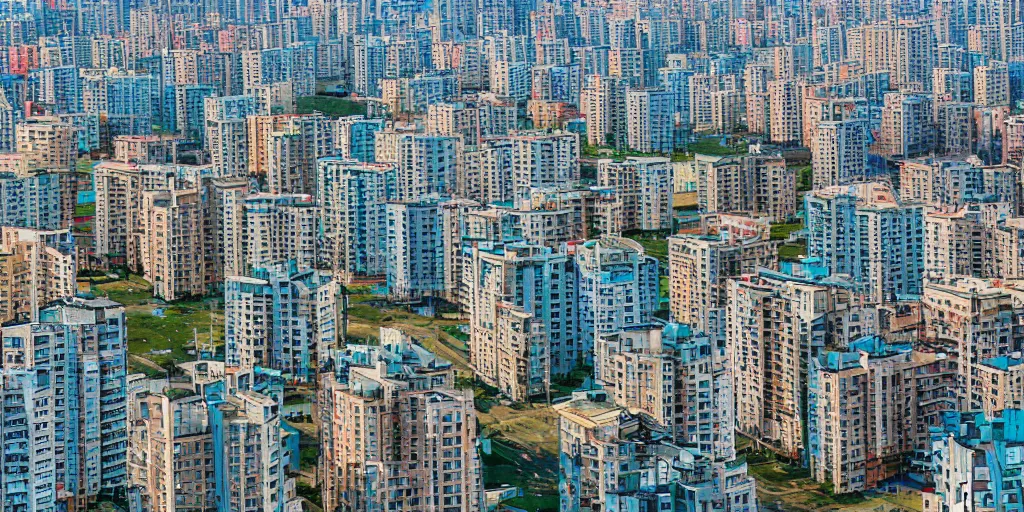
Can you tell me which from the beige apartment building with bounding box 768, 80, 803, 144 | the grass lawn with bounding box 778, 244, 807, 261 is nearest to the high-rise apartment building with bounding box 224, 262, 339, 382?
the grass lawn with bounding box 778, 244, 807, 261

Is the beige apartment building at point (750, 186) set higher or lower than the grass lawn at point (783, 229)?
higher

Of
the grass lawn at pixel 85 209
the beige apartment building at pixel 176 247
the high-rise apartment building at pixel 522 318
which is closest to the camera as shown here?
the high-rise apartment building at pixel 522 318

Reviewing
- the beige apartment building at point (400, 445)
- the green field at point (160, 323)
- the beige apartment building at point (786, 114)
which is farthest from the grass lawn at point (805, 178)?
the beige apartment building at point (400, 445)

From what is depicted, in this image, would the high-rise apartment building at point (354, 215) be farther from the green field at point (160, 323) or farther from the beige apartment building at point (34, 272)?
the beige apartment building at point (34, 272)

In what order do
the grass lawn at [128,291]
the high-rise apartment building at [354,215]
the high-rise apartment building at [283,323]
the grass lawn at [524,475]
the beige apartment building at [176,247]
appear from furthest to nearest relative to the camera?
the high-rise apartment building at [354,215]
the beige apartment building at [176,247]
the grass lawn at [128,291]
the high-rise apartment building at [283,323]
the grass lawn at [524,475]

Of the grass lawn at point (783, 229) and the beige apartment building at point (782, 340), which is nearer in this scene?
the beige apartment building at point (782, 340)

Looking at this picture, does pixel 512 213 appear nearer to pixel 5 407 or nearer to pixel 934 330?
pixel 934 330
